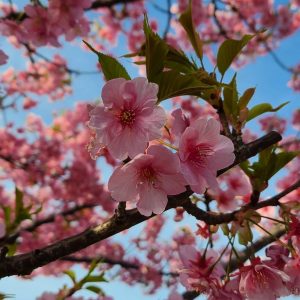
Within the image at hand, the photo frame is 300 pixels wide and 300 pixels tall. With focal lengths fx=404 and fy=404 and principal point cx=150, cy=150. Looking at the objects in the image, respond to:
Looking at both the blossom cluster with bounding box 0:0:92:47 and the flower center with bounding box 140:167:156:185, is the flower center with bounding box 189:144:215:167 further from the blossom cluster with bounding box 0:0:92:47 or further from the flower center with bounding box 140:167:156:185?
the blossom cluster with bounding box 0:0:92:47

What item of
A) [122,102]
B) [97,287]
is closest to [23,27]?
[97,287]

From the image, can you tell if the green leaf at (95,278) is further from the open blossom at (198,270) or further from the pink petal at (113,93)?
the pink petal at (113,93)

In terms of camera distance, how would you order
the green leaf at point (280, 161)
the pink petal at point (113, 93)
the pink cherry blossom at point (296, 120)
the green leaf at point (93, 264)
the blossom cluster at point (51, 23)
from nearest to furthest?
the pink petal at point (113, 93), the green leaf at point (280, 161), the green leaf at point (93, 264), the blossom cluster at point (51, 23), the pink cherry blossom at point (296, 120)

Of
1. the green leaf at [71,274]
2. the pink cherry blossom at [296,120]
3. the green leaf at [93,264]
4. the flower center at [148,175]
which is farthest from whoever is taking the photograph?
the pink cherry blossom at [296,120]

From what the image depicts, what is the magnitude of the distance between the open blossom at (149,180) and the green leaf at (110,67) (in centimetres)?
23

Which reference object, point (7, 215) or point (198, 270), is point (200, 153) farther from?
point (7, 215)

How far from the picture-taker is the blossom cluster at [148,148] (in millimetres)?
1136

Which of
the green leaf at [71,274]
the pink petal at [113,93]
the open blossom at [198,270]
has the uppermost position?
the green leaf at [71,274]

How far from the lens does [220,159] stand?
1223 mm

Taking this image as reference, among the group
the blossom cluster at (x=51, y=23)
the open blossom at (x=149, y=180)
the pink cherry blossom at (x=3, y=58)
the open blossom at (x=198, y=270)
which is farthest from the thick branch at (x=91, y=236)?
the blossom cluster at (x=51, y=23)

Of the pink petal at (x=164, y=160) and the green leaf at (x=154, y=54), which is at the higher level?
the green leaf at (x=154, y=54)

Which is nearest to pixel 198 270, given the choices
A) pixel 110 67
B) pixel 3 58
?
pixel 110 67

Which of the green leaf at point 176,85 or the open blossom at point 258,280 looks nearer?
the green leaf at point 176,85

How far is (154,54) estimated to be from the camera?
115 centimetres
